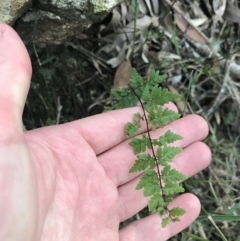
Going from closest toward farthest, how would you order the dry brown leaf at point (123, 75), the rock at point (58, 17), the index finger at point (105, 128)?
the rock at point (58, 17)
the index finger at point (105, 128)
the dry brown leaf at point (123, 75)

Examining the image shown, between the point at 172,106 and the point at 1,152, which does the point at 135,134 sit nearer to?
the point at 172,106

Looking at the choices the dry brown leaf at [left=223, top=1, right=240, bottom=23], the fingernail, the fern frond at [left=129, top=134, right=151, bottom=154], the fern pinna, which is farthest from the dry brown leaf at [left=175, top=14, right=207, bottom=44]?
the fingernail

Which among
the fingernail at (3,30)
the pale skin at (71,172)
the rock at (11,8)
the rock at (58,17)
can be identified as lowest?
the pale skin at (71,172)

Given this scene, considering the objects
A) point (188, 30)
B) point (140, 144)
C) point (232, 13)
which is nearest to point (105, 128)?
point (140, 144)

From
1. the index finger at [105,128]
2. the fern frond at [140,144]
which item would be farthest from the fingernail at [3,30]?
the fern frond at [140,144]

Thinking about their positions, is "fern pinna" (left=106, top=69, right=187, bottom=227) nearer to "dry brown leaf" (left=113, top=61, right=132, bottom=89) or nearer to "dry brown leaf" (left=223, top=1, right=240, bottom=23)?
"dry brown leaf" (left=113, top=61, right=132, bottom=89)

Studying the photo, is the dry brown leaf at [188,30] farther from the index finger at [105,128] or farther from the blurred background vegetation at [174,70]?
the index finger at [105,128]

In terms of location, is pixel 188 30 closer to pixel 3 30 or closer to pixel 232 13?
pixel 232 13
